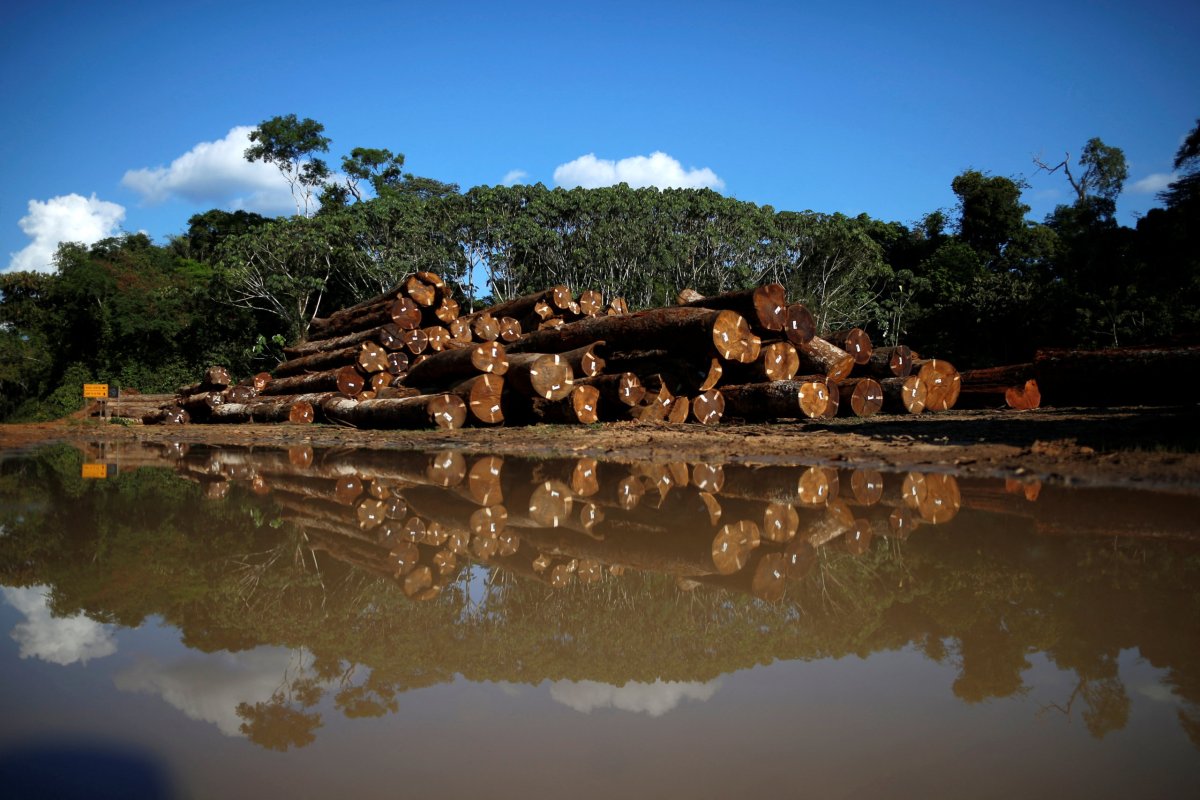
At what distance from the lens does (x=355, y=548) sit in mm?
4527

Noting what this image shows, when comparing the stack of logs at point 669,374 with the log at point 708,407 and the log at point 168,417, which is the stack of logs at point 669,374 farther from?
the log at point 168,417

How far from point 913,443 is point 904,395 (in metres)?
5.48

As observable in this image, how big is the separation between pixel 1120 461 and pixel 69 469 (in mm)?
11444

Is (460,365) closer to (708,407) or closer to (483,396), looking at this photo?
(483,396)

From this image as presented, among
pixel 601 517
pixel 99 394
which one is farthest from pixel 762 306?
pixel 99 394

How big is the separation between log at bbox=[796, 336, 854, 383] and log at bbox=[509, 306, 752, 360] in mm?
1465

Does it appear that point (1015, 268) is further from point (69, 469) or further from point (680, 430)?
point (69, 469)

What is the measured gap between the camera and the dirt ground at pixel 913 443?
20.3ft

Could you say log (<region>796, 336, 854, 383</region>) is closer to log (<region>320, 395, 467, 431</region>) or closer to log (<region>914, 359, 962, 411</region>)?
log (<region>914, 359, 962, 411</region>)

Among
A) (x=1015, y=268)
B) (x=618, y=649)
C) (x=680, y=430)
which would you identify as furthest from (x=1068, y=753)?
(x=1015, y=268)

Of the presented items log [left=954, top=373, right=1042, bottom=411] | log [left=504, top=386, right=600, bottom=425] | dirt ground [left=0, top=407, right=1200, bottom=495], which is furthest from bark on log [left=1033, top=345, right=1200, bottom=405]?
log [left=504, top=386, right=600, bottom=425]

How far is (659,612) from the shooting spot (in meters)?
3.22

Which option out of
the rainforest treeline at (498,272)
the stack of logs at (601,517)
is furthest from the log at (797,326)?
the rainforest treeline at (498,272)

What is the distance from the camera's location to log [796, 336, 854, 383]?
44.5ft
